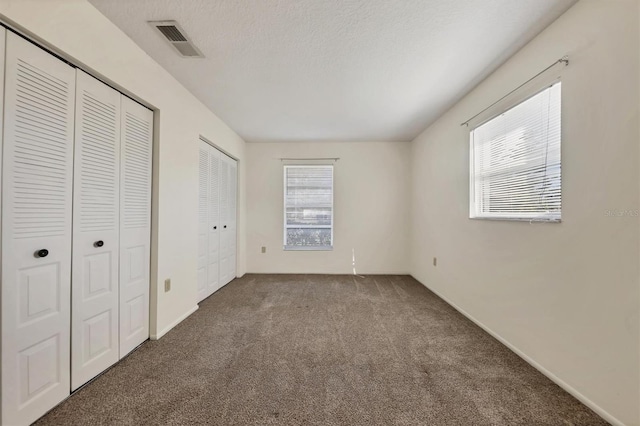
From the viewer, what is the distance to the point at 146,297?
2225mm

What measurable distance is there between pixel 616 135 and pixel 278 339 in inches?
106

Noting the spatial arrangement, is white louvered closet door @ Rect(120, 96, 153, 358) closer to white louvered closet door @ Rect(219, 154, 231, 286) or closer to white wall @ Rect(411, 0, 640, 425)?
white louvered closet door @ Rect(219, 154, 231, 286)

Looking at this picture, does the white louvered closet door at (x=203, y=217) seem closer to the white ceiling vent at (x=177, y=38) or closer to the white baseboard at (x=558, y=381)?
the white ceiling vent at (x=177, y=38)

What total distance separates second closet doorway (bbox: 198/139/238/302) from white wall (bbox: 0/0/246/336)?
273 mm

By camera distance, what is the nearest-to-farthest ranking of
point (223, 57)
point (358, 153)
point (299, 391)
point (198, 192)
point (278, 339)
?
point (299, 391), point (223, 57), point (278, 339), point (198, 192), point (358, 153)

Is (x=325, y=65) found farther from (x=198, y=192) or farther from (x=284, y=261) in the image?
(x=284, y=261)

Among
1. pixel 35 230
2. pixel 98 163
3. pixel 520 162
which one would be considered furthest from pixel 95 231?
pixel 520 162

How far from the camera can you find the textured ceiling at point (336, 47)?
Result: 1.62m

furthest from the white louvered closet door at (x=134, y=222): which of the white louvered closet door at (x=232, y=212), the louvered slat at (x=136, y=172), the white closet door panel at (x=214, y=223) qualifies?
the white louvered closet door at (x=232, y=212)

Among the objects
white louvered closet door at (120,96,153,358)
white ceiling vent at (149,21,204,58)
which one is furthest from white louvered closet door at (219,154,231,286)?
white ceiling vent at (149,21,204,58)

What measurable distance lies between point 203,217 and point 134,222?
3.77 ft

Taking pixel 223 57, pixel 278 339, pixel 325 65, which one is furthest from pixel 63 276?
pixel 325 65

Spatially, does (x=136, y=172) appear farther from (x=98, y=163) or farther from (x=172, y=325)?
(x=172, y=325)

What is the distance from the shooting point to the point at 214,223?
355 cm
